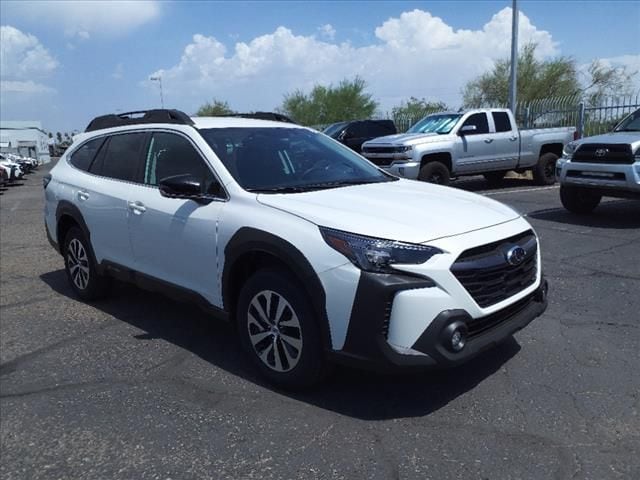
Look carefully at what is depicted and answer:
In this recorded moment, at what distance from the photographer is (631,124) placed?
30.4ft

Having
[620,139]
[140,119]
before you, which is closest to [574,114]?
[620,139]

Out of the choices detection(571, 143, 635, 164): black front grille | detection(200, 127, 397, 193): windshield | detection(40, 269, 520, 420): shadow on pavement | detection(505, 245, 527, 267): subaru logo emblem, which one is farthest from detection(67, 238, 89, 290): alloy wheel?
detection(571, 143, 635, 164): black front grille

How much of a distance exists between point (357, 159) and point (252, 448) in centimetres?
269

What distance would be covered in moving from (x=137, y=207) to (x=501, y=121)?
418 inches

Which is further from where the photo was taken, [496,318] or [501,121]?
[501,121]

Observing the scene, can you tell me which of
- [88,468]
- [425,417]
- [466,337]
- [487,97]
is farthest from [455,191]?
[487,97]

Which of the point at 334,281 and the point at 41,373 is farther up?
the point at 334,281

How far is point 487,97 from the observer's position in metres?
29.1

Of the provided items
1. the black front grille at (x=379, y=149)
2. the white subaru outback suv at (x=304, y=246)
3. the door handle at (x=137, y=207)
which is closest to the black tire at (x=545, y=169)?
the black front grille at (x=379, y=149)

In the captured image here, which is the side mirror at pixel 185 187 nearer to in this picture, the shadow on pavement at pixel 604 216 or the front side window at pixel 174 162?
the front side window at pixel 174 162

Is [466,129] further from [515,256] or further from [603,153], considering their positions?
[515,256]

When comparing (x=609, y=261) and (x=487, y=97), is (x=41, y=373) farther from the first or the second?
(x=487, y=97)

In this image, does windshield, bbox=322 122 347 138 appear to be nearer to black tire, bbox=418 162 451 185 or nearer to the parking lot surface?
black tire, bbox=418 162 451 185

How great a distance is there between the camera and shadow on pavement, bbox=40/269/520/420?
3.45 m
